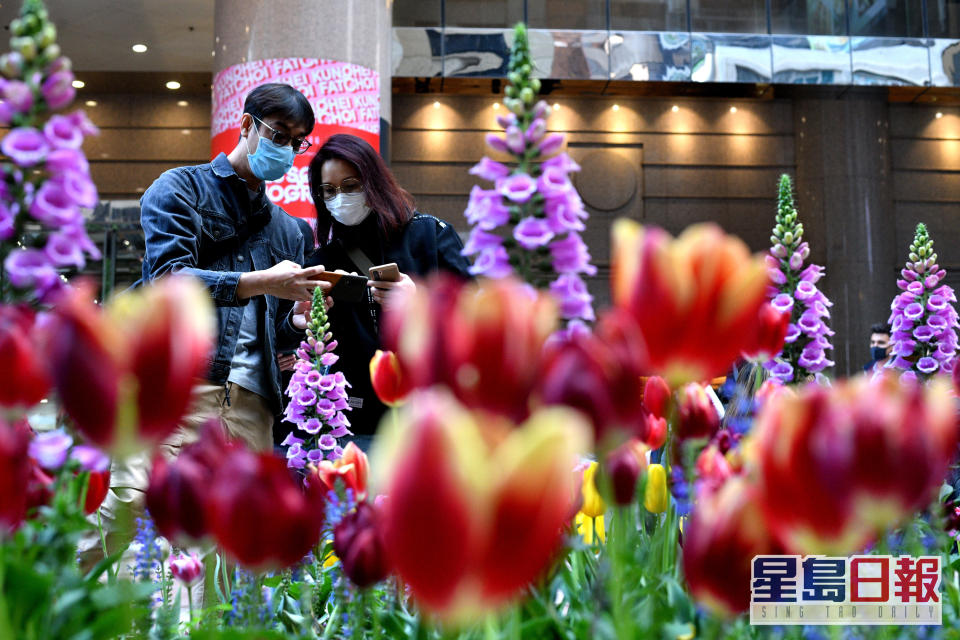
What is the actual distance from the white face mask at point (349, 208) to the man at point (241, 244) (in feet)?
0.68

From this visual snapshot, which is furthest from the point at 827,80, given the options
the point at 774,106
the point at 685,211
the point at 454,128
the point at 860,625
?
the point at 860,625

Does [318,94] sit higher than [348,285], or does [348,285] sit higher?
[318,94]

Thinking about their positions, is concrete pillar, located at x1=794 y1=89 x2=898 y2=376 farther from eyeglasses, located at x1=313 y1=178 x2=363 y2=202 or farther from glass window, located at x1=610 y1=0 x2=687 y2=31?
eyeglasses, located at x1=313 y1=178 x2=363 y2=202

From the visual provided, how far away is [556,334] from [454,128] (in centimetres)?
1615

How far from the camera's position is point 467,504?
0.40 meters

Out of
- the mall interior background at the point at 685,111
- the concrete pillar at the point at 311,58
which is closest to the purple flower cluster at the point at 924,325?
the concrete pillar at the point at 311,58

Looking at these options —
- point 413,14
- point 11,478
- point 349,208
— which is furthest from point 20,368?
point 413,14

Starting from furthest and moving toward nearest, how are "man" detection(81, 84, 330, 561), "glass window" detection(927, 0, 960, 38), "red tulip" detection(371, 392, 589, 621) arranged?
"glass window" detection(927, 0, 960, 38), "man" detection(81, 84, 330, 561), "red tulip" detection(371, 392, 589, 621)

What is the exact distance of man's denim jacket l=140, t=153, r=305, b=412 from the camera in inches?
106

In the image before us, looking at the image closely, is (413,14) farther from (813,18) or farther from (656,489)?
(656,489)

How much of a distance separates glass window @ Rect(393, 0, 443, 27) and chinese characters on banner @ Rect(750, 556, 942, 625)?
1500 centimetres

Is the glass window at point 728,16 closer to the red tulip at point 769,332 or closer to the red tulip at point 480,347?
the red tulip at point 769,332

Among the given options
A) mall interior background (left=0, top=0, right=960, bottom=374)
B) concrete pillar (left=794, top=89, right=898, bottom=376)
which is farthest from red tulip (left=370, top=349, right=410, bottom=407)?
concrete pillar (left=794, top=89, right=898, bottom=376)

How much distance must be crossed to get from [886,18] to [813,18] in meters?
1.26
